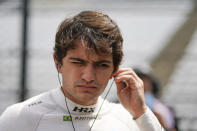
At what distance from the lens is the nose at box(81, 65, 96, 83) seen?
1498 millimetres

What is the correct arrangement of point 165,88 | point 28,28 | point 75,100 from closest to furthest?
point 75,100 → point 28,28 → point 165,88

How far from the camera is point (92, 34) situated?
155 cm

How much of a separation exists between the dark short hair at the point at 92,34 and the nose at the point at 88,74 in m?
0.07

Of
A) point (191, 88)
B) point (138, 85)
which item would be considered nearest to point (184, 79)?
point (191, 88)

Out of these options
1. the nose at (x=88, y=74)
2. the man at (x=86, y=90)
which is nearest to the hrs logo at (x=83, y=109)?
the man at (x=86, y=90)

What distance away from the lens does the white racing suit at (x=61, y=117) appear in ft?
5.05

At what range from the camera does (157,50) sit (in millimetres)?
9953

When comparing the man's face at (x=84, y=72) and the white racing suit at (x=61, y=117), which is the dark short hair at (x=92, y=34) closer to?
the man's face at (x=84, y=72)

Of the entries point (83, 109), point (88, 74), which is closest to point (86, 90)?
point (88, 74)

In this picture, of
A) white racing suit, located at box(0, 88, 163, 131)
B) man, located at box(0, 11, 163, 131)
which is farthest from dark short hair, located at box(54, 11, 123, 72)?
A: white racing suit, located at box(0, 88, 163, 131)

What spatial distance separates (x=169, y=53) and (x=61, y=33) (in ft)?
29.7

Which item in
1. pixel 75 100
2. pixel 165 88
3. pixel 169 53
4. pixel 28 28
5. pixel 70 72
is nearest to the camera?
pixel 70 72

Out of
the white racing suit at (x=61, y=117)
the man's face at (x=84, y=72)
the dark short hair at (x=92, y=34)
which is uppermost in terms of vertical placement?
the dark short hair at (x=92, y=34)

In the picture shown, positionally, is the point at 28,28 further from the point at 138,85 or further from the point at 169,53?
the point at 169,53
